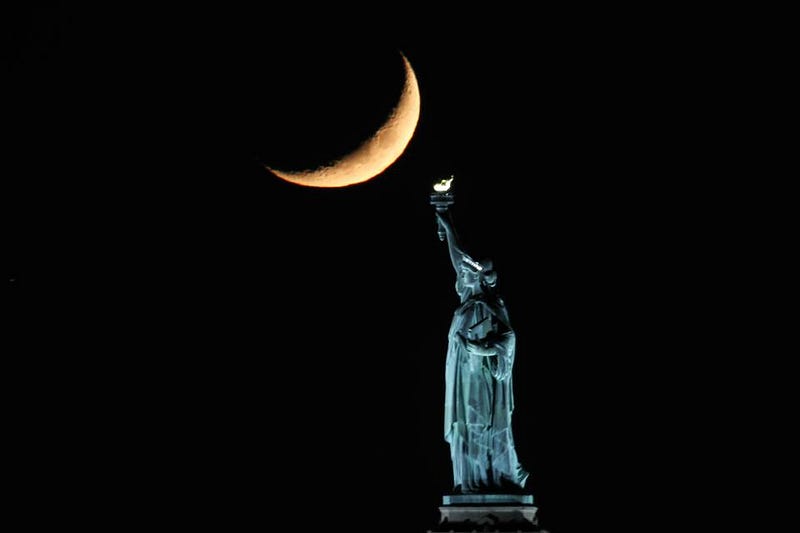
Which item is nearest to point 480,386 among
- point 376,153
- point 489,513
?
point 489,513

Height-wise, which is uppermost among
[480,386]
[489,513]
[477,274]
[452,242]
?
[452,242]

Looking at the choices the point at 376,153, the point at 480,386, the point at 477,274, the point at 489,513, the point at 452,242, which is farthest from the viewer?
the point at 376,153

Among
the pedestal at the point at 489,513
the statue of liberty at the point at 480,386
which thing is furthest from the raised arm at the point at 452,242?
the pedestal at the point at 489,513

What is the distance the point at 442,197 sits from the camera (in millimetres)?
21484

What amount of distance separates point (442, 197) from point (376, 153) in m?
5.41

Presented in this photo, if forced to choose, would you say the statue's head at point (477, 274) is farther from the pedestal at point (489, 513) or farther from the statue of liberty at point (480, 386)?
the pedestal at point (489, 513)

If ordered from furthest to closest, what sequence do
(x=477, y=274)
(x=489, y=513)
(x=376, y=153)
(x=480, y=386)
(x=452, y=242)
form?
(x=376, y=153)
(x=452, y=242)
(x=477, y=274)
(x=480, y=386)
(x=489, y=513)

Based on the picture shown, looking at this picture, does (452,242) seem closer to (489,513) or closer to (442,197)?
(442,197)

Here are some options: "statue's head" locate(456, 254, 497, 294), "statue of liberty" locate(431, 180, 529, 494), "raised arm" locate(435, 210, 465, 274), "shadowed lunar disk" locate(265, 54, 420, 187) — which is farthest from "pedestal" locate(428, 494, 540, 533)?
"shadowed lunar disk" locate(265, 54, 420, 187)

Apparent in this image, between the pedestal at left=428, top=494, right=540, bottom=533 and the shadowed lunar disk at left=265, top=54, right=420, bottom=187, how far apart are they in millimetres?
7932

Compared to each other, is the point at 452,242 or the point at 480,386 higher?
the point at 452,242

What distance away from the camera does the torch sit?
21.5m

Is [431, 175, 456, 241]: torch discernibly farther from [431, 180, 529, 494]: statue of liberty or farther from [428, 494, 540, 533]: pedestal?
Answer: [428, 494, 540, 533]: pedestal

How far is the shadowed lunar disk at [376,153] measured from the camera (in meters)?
26.5
